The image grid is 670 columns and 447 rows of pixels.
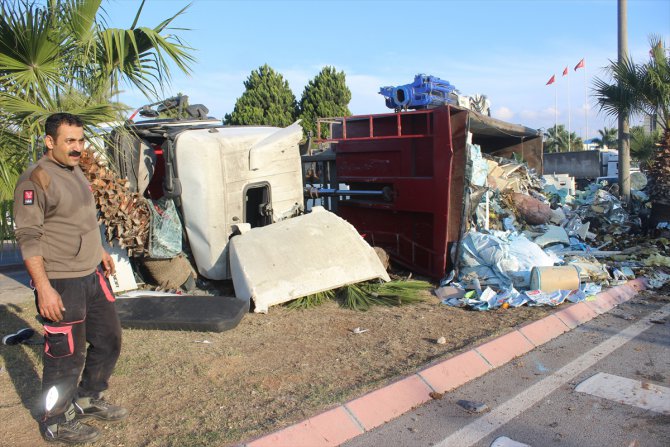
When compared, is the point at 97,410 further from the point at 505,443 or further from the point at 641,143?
the point at 641,143

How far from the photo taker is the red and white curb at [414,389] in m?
3.03

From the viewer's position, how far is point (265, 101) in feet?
94.2

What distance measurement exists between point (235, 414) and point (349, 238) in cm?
318

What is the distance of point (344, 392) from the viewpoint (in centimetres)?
354

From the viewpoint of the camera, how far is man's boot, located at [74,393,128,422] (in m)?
3.18

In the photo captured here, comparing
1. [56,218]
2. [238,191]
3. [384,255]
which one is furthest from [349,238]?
[56,218]

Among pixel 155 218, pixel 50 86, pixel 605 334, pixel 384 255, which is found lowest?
pixel 605 334

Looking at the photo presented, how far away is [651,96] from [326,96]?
20310 millimetres

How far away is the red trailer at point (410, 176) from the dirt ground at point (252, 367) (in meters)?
1.36

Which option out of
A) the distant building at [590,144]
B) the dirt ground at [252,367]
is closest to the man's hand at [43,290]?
the dirt ground at [252,367]

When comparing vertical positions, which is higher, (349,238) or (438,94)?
(438,94)

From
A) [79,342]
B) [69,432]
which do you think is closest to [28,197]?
[79,342]

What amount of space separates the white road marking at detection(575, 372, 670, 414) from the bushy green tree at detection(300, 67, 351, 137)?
84.5 feet

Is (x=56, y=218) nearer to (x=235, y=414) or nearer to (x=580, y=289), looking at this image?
(x=235, y=414)
